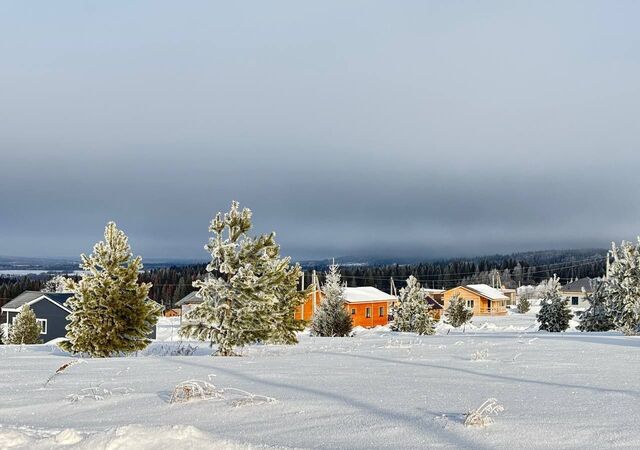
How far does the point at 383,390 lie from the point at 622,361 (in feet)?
19.1

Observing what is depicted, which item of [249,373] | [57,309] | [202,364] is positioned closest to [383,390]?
[249,373]

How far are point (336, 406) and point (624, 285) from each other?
1235 inches

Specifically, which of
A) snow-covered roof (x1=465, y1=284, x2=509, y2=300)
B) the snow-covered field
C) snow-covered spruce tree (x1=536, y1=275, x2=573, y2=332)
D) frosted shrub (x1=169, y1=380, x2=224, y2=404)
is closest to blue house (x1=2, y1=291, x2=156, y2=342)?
snow-covered spruce tree (x1=536, y1=275, x2=573, y2=332)

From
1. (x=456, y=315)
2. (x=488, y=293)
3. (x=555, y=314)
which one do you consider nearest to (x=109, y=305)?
(x=555, y=314)

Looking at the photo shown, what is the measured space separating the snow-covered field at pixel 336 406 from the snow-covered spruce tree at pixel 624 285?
78.5ft

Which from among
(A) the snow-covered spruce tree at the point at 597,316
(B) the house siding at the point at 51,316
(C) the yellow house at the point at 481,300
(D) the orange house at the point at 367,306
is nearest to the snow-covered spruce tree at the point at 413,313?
(A) the snow-covered spruce tree at the point at 597,316

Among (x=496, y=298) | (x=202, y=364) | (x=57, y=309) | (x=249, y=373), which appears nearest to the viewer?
(x=249, y=373)

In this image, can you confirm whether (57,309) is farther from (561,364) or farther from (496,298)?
(496,298)

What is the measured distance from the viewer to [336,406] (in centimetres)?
602

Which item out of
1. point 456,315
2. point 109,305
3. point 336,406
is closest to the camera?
point 336,406

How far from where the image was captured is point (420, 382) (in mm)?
7848

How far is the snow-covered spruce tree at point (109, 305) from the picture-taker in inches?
788

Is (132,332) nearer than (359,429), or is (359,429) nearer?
(359,429)

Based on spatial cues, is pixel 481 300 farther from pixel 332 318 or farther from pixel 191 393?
pixel 191 393
